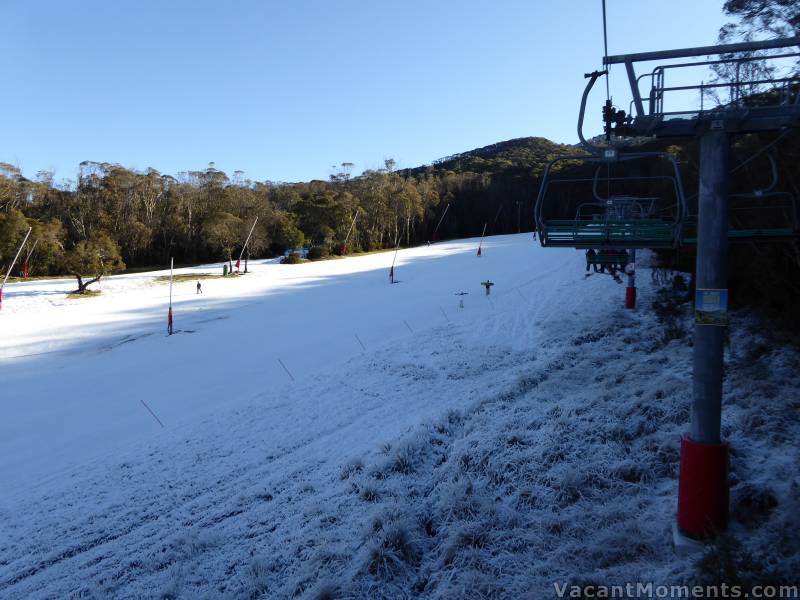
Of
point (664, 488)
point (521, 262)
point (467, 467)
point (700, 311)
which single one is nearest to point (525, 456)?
point (467, 467)

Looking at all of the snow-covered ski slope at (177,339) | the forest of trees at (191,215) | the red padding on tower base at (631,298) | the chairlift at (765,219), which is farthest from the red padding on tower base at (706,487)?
the forest of trees at (191,215)

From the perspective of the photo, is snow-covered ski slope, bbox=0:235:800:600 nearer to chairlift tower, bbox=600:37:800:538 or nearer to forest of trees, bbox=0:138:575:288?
chairlift tower, bbox=600:37:800:538

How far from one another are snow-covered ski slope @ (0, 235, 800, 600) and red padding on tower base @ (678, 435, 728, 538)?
Answer: 1.01 ft

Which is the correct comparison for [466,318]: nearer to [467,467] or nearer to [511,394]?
[511,394]

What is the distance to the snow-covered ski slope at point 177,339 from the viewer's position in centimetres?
976

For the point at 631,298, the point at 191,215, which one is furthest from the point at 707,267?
the point at 191,215

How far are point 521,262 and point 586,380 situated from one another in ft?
82.0

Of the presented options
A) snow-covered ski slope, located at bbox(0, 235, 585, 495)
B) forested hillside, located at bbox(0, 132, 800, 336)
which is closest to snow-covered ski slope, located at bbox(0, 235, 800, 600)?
snow-covered ski slope, located at bbox(0, 235, 585, 495)

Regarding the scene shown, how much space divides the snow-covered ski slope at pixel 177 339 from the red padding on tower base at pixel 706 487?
849 centimetres

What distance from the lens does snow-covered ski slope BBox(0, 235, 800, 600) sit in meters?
4.82

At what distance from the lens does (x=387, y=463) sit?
696 centimetres

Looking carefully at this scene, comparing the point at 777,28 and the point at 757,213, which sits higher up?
the point at 777,28

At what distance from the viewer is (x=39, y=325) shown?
2036 centimetres

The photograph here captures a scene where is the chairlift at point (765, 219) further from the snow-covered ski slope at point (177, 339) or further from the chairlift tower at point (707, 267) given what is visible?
the snow-covered ski slope at point (177, 339)
